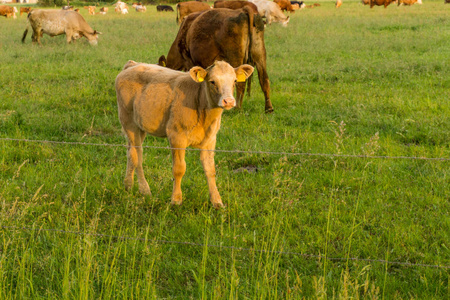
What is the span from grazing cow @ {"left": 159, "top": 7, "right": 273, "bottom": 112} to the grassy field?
0.79m

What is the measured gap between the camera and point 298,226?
14.7ft

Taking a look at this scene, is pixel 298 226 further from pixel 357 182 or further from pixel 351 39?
pixel 351 39

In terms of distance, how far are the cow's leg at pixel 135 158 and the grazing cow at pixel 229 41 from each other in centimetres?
318

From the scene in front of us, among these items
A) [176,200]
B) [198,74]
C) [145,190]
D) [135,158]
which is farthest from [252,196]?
[198,74]

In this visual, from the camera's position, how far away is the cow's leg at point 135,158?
5.29 m

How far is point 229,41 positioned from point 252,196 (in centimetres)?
414

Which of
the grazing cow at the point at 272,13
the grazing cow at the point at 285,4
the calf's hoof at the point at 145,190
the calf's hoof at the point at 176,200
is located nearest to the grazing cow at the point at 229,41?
the calf's hoof at the point at 145,190

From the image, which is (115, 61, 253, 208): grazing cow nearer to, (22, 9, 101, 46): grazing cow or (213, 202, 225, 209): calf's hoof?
(213, 202, 225, 209): calf's hoof

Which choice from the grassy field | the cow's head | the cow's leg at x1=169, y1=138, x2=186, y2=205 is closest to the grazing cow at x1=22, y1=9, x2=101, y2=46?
the grassy field

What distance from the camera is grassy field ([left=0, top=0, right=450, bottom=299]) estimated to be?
3525 mm

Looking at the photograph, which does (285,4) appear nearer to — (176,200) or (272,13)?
(272,13)

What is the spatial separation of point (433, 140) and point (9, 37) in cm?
1785

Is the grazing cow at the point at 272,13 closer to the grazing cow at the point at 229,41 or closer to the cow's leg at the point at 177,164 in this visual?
the grazing cow at the point at 229,41

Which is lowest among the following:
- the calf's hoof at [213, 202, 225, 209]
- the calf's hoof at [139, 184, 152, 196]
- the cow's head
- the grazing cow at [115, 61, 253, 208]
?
the calf's hoof at [139, 184, 152, 196]
